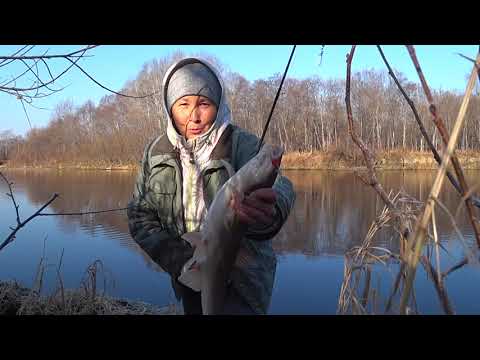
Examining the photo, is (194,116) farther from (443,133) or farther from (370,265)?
(443,133)

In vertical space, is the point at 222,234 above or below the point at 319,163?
below

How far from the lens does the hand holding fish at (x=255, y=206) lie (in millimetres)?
1349

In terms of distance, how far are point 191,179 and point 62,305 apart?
213cm

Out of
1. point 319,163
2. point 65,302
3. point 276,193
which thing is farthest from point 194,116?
point 319,163

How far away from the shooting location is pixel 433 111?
2.70ft

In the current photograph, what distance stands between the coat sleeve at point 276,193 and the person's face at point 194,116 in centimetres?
19

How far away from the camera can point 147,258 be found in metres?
5.92

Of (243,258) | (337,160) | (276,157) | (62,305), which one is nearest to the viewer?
(276,157)

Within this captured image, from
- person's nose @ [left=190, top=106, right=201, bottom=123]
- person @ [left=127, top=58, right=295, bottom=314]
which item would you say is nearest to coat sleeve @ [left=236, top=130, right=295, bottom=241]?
person @ [left=127, top=58, right=295, bottom=314]

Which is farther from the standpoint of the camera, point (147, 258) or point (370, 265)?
point (147, 258)

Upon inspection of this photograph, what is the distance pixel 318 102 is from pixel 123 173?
4307 millimetres
